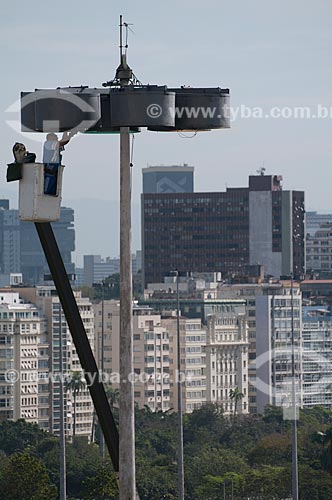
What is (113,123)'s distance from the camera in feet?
38.5

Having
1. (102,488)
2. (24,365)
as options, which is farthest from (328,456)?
(24,365)

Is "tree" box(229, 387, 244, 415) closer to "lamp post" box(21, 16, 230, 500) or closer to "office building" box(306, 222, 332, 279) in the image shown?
"office building" box(306, 222, 332, 279)

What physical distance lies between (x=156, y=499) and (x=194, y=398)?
2357 inches

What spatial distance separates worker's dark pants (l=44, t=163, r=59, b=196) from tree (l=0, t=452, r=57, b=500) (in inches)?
1456

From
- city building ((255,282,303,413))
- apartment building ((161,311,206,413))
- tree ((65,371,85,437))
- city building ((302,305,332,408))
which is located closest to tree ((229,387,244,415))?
apartment building ((161,311,206,413))

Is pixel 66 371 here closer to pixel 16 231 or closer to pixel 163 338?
pixel 163 338

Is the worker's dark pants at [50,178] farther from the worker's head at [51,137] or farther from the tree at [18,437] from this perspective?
the tree at [18,437]

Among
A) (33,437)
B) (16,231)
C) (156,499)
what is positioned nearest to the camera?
(156,499)

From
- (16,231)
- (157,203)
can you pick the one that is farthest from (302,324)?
(16,231)

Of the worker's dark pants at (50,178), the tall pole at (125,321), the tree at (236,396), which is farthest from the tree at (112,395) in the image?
the worker's dark pants at (50,178)

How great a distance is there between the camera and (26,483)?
1951 inches

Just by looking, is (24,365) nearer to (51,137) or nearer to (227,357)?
(227,357)

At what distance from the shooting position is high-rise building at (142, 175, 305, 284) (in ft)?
565

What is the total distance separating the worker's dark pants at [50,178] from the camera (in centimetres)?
1153
